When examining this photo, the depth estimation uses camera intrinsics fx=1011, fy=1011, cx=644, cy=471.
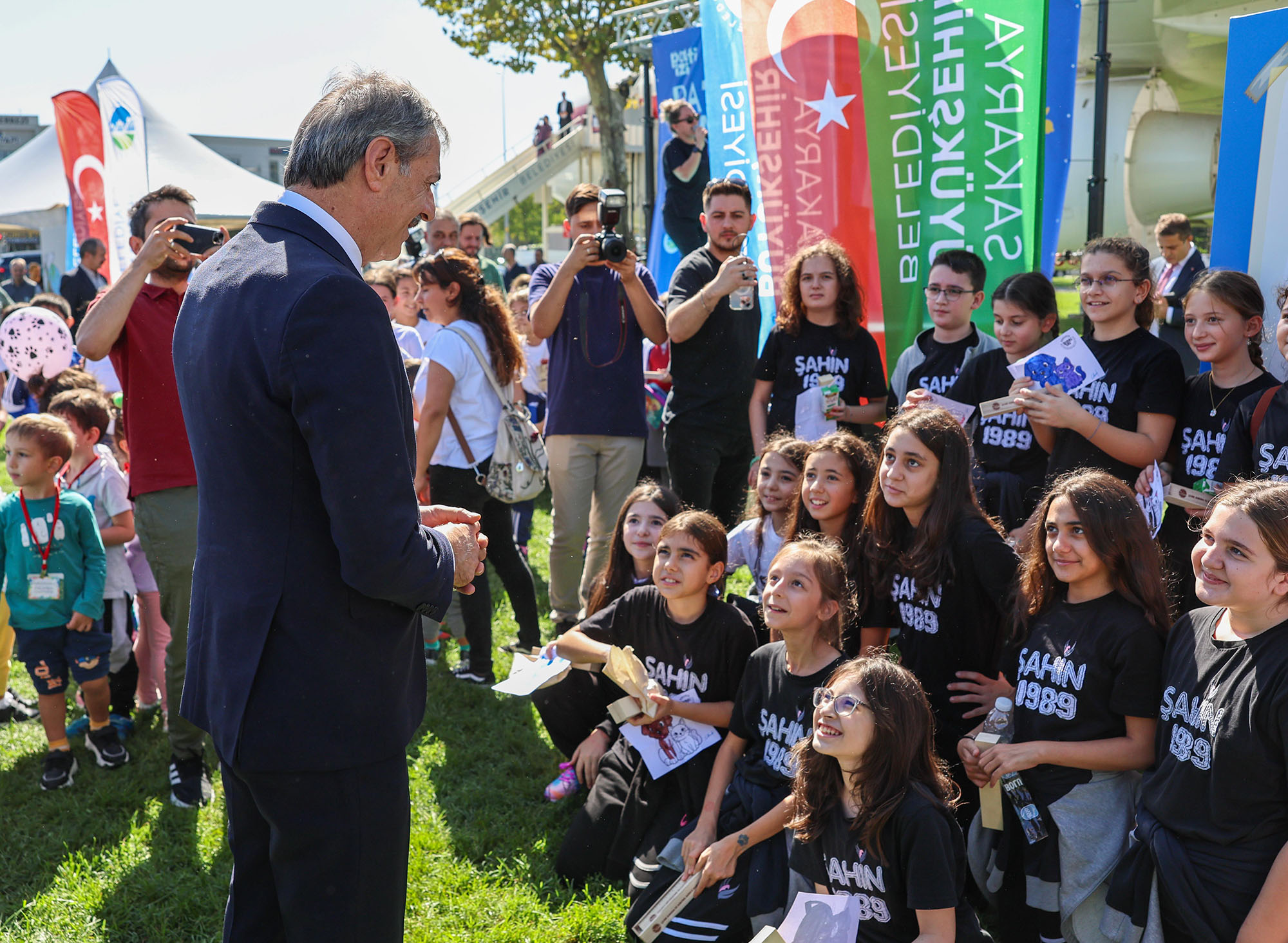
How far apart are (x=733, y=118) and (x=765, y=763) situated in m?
3.77

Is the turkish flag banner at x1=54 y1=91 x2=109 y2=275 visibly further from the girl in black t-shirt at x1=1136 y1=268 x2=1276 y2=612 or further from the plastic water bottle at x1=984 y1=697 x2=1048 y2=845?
the plastic water bottle at x1=984 y1=697 x2=1048 y2=845

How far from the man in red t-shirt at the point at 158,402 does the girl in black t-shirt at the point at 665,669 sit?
1.36 m

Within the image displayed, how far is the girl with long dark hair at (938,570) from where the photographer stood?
10.0 ft

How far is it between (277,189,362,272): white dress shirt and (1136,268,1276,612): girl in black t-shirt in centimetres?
264

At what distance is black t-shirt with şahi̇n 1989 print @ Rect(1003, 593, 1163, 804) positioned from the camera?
2494mm

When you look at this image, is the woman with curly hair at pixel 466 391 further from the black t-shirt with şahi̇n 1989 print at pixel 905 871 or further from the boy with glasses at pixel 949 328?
the black t-shirt with şahi̇n 1989 print at pixel 905 871

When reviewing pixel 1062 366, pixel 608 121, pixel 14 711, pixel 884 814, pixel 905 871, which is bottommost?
pixel 14 711

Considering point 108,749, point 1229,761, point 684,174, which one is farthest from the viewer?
point 684,174

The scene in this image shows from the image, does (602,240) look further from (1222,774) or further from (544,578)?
(1222,774)

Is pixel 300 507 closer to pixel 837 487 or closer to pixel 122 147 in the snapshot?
pixel 837 487

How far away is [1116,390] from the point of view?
3400 mm

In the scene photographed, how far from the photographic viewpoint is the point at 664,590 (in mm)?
3338

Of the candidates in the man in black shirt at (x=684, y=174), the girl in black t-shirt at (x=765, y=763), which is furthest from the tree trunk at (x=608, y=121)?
the girl in black t-shirt at (x=765, y=763)

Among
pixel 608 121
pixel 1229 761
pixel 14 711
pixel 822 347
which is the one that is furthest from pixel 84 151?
pixel 608 121
